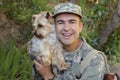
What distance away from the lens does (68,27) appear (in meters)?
4.02

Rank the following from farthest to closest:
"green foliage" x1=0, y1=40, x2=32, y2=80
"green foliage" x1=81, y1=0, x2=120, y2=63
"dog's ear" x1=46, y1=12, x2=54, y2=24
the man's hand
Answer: "green foliage" x1=81, y1=0, x2=120, y2=63 → "green foliage" x1=0, y1=40, x2=32, y2=80 → the man's hand → "dog's ear" x1=46, y1=12, x2=54, y2=24

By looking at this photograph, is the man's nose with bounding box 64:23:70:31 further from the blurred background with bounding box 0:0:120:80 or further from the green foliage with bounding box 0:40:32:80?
the blurred background with bounding box 0:0:120:80

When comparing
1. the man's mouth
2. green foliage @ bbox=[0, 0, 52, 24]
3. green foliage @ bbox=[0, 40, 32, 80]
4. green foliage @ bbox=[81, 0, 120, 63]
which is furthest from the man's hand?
green foliage @ bbox=[0, 0, 52, 24]

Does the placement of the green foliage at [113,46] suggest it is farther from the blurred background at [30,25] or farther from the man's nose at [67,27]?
the man's nose at [67,27]

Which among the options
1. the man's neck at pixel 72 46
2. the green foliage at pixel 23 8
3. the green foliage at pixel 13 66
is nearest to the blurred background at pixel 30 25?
the green foliage at pixel 23 8

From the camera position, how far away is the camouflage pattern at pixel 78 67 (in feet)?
13.1

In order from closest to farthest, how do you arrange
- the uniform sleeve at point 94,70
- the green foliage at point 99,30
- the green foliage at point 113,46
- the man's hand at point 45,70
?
the uniform sleeve at point 94,70 → the man's hand at point 45,70 → the green foliage at point 99,30 → the green foliage at point 113,46

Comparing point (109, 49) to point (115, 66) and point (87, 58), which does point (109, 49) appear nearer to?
point (115, 66)

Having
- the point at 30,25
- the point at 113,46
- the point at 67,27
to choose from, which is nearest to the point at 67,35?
the point at 67,27

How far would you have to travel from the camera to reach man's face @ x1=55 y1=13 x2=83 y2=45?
4020mm

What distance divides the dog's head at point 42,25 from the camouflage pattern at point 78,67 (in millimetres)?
294

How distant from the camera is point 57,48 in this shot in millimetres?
4164

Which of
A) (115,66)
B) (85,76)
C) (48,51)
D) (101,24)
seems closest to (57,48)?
(48,51)

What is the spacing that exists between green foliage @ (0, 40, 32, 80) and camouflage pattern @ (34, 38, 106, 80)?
2130 millimetres
